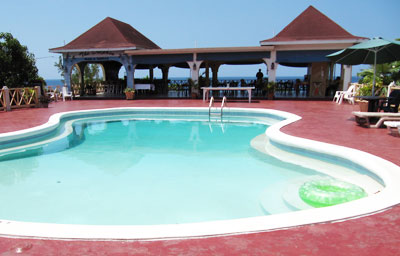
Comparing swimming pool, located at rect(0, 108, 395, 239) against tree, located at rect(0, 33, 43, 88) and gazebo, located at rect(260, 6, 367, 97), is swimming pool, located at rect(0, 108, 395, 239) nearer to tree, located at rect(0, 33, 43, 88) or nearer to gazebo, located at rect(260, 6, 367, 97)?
gazebo, located at rect(260, 6, 367, 97)

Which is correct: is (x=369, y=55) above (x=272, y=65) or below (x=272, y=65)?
below

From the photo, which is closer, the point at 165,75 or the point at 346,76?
the point at 346,76

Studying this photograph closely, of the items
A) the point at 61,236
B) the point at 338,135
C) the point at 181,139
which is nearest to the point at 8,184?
the point at 61,236

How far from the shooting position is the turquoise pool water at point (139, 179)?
407cm

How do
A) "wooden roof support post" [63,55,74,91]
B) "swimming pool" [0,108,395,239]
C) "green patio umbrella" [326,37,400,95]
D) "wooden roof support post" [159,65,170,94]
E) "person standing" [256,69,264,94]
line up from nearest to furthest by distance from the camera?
"swimming pool" [0,108,395,239]
"green patio umbrella" [326,37,400,95]
"wooden roof support post" [63,55,74,91]
"person standing" [256,69,264,94]
"wooden roof support post" [159,65,170,94]

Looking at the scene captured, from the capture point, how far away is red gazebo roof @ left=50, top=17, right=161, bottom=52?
17484mm

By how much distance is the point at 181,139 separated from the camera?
8.62 m

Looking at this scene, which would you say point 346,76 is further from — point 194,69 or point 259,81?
point 194,69

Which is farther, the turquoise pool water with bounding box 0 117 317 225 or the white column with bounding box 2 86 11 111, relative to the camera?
the white column with bounding box 2 86 11 111

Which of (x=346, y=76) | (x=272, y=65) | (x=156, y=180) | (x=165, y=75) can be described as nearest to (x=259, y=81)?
(x=272, y=65)

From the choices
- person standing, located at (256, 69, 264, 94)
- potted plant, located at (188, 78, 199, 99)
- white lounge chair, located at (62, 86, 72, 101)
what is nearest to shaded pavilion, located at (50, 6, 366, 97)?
potted plant, located at (188, 78, 199, 99)

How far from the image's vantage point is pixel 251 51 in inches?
646

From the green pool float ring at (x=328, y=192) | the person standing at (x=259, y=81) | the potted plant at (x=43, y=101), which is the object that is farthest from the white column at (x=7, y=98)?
the person standing at (x=259, y=81)

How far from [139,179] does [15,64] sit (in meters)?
14.4
